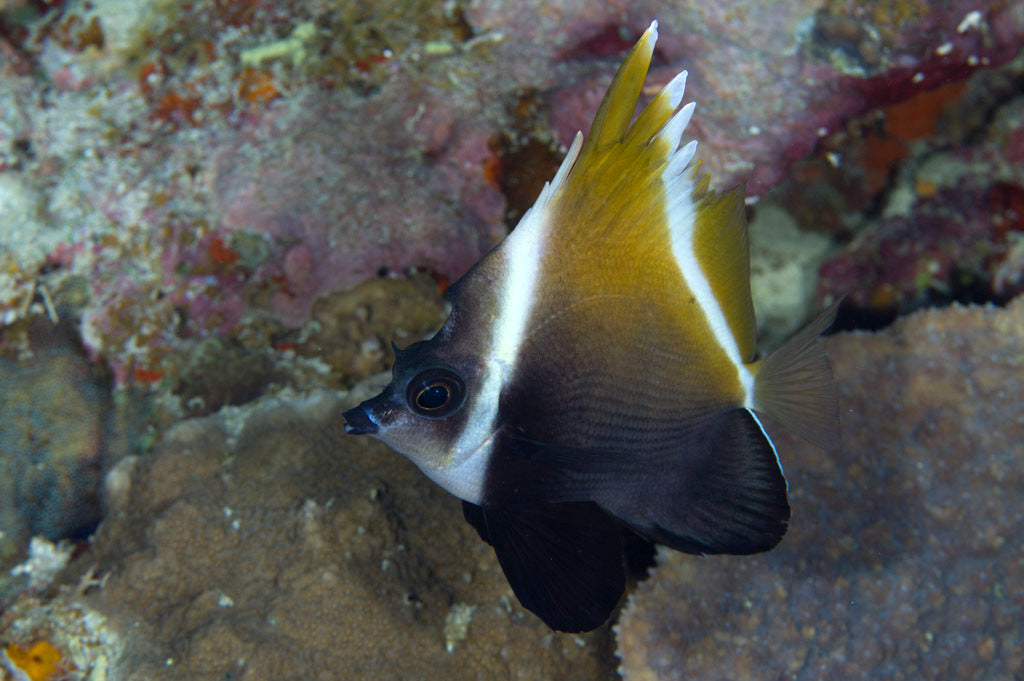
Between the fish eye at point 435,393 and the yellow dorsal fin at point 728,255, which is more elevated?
the yellow dorsal fin at point 728,255

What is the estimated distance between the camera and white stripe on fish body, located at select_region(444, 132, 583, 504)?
4.32ft

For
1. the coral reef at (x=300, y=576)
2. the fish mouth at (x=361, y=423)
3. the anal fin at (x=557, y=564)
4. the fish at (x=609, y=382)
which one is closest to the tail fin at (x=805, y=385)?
the fish at (x=609, y=382)

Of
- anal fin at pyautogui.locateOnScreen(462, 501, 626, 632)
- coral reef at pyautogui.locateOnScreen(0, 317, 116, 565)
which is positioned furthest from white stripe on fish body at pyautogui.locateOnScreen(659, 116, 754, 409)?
coral reef at pyautogui.locateOnScreen(0, 317, 116, 565)

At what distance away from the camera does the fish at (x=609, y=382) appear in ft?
4.34

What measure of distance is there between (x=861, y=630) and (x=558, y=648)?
3.36ft

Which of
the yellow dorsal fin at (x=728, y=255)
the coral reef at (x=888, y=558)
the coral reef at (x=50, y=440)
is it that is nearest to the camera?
the yellow dorsal fin at (x=728, y=255)

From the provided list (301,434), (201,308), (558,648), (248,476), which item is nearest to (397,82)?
(201,308)

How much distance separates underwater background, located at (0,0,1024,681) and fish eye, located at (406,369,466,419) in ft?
3.81

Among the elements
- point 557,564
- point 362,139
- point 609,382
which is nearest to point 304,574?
point 557,564

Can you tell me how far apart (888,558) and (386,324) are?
226 centimetres

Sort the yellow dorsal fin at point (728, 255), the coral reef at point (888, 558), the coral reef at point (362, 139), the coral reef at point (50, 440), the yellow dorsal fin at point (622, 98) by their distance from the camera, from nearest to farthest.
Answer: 1. the yellow dorsal fin at point (622, 98)
2. the yellow dorsal fin at point (728, 255)
3. the coral reef at point (888, 558)
4. the coral reef at point (50, 440)
5. the coral reef at point (362, 139)

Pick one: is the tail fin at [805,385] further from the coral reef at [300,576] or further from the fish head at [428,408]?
the coral reef at [300,576]

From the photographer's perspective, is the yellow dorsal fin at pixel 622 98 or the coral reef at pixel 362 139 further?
the coral reef at pixel 362 139

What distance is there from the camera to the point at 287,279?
2965 mm
